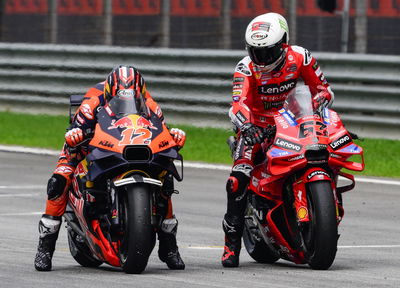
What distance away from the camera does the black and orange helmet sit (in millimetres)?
8734

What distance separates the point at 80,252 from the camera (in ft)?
29.7

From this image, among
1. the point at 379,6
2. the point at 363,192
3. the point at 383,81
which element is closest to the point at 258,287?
the point at 363,192

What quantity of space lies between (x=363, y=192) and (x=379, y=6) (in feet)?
30.0

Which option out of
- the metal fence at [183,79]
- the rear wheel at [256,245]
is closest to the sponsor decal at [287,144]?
the rear wheel at [256,245]

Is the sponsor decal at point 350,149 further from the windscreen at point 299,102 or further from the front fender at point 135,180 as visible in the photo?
the front fender at point 135,180

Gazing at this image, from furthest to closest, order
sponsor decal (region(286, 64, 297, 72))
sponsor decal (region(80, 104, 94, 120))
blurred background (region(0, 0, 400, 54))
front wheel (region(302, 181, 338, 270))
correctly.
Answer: blurred background (region(0, 0, 400, 54)) < sponsor decal (region(286, 64, 297, 72)) < sponsor decal (region(80, 104, 94, 120)) < front wheel (region(302, 181, 338, 270))

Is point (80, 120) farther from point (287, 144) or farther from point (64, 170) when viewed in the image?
point (287, 144)

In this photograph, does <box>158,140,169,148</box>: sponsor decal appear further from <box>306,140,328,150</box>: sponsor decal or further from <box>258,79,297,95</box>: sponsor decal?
<box>258,79,297,95</box>: sponsor decal

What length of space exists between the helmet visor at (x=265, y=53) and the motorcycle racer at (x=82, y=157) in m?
0.80

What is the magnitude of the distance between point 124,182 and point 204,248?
93.9 inches

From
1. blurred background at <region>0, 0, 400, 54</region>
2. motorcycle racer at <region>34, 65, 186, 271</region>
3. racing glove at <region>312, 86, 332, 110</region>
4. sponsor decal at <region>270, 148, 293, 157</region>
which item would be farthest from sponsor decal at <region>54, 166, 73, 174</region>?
blurred background at <region>0, 0, 400, 54</region>

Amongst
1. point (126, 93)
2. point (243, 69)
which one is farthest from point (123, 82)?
point (243, 69)

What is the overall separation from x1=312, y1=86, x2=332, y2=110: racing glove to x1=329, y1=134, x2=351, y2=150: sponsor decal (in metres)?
0.33

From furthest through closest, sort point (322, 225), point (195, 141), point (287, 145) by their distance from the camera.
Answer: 1. point (195, 141)
2. point (287, 145)
3. point (322, 225)
